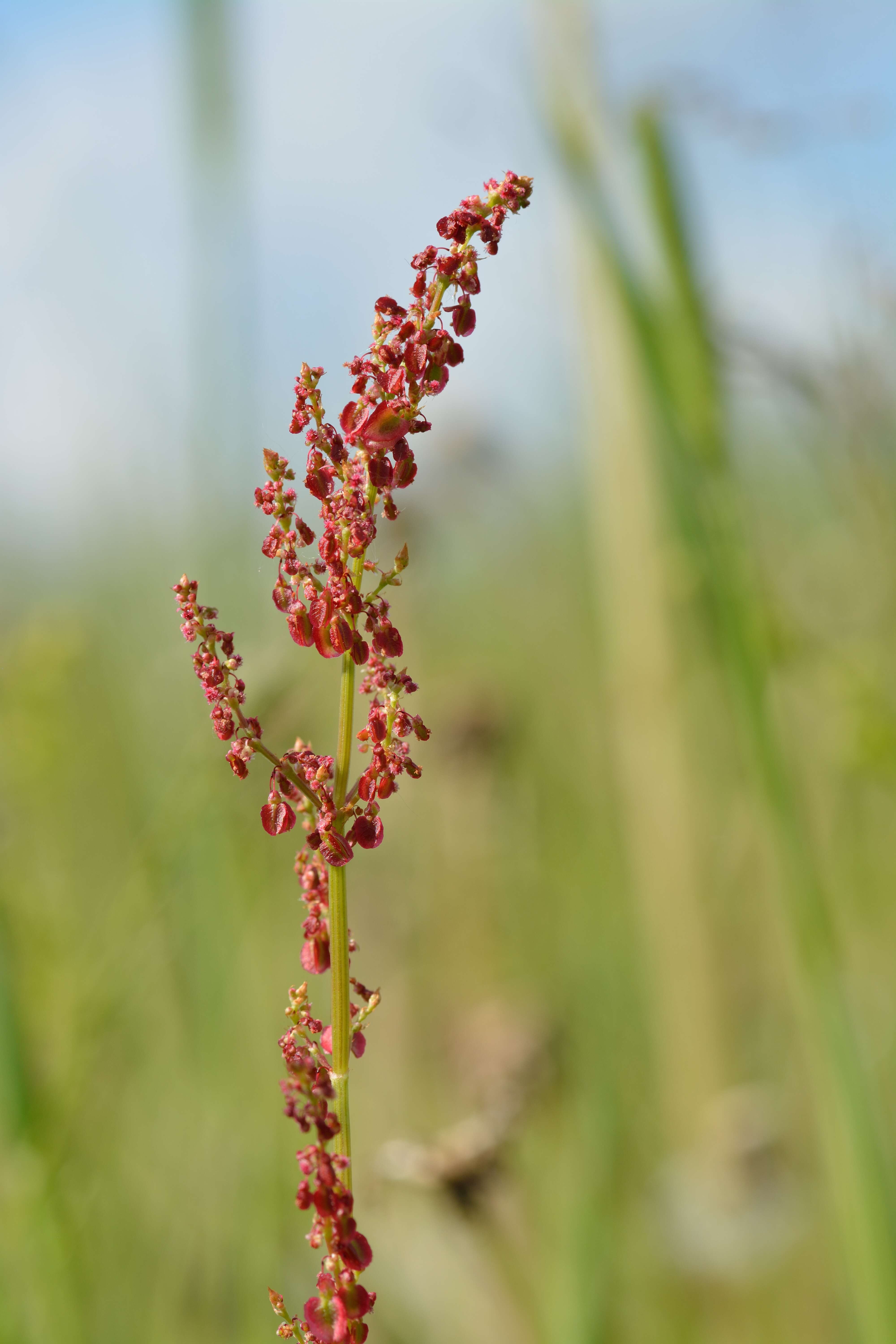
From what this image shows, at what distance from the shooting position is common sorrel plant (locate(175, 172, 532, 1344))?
1.23 ft

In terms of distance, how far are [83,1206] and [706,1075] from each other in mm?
988

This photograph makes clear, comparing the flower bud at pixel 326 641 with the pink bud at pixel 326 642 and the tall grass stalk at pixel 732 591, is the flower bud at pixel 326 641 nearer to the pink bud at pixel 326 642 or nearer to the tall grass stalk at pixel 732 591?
the pink bud at pixel 326 642

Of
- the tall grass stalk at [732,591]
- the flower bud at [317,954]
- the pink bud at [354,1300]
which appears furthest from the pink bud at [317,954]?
the tall grass stalk at [732,591]

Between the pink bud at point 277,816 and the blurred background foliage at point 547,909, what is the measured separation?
1.42 ft

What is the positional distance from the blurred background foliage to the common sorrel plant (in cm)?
41

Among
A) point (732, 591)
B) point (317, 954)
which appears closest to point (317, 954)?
point (317, 954)

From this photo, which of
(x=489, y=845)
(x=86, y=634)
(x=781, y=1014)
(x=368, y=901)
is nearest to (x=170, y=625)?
(x=86, y=634)

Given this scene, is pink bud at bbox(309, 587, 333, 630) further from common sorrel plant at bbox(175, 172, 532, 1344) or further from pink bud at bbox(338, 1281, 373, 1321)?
pink bud at bbox(338, 1281, 373, 1321)

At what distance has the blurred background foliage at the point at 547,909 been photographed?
91 cm

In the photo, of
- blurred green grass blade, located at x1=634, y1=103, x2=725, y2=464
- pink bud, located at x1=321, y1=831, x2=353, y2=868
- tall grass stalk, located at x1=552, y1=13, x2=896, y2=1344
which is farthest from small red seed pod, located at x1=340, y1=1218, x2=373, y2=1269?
blurred green grass blade, located at x1=634, y1=103, x2=725, y2=464

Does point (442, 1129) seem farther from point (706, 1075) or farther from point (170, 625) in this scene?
point (170, 625)

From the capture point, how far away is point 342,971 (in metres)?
0.37

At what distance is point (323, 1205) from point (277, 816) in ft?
0.42

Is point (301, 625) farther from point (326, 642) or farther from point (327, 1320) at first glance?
point (327, 1320)
